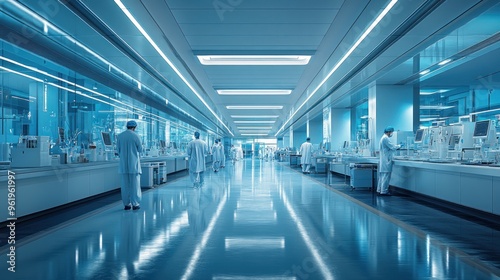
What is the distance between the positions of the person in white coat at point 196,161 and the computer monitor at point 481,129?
243 inches

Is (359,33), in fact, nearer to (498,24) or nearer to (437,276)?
(498,24)

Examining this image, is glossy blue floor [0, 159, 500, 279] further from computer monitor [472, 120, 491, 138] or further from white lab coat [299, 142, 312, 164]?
white lab coat [299, 142, 312, 164]

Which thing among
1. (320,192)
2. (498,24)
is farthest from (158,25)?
(498,24)

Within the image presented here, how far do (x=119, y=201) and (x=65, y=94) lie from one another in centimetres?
369

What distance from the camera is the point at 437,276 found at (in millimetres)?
2822

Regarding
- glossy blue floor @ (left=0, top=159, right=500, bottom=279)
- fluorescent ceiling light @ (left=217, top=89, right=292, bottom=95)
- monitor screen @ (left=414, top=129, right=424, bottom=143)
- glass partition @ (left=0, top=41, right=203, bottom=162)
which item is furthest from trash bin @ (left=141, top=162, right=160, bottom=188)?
monitor screen @ (left=414, top=129, right=424, bottom=143)

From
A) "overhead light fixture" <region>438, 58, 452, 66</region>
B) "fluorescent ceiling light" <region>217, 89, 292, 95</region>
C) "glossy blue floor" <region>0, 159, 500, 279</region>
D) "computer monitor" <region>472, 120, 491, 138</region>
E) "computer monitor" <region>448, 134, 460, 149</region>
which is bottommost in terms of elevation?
"glossy blue floor" <region>0, 159, 500, 279</region>

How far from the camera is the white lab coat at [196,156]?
9195 mm

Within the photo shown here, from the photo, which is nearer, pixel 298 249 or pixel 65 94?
pixel 298 249

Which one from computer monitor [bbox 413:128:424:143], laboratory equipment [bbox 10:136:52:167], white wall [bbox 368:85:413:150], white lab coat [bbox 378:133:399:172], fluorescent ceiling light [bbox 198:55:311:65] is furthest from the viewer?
white wall [bbox 368:85:413:150]

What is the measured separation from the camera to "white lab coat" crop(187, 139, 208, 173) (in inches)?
362

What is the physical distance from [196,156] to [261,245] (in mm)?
5879

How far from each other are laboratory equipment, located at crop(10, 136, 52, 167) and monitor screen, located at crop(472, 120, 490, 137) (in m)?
6.70

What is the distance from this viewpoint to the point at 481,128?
5445 mm
